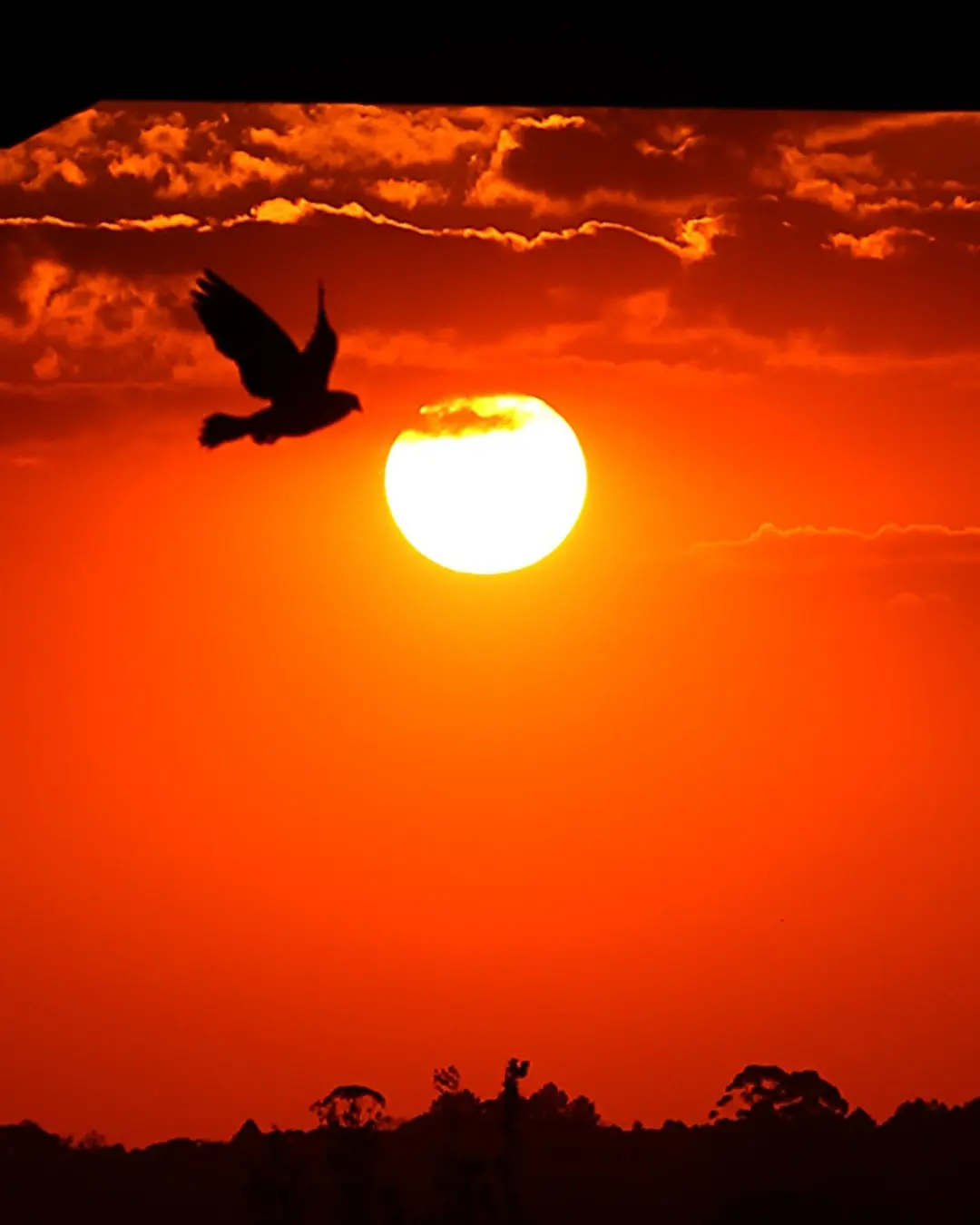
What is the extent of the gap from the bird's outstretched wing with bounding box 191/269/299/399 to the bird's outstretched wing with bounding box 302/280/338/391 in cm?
2

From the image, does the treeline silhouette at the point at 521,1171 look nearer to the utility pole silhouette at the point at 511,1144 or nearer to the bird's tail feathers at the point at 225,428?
the utility pole silhouette at the point at 511,1144

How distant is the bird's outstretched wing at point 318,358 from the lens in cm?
170

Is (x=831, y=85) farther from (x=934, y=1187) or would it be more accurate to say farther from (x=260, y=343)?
(x=934, y=1187)

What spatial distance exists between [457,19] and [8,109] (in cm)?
21

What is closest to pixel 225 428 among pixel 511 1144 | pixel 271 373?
pixel 271 373

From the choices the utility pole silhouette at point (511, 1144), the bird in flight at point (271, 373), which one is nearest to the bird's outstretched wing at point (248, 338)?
the bird in flight at point (271, 373)

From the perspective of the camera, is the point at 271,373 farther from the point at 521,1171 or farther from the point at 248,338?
the point at 521,1171

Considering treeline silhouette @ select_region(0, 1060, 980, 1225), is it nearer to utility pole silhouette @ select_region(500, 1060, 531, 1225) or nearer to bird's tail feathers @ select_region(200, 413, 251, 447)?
utility pole silhouette @ select_region(500, 1060, 531, 1225)

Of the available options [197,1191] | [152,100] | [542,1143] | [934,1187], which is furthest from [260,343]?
[934,1187]

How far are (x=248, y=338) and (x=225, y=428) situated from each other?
14 centimetres

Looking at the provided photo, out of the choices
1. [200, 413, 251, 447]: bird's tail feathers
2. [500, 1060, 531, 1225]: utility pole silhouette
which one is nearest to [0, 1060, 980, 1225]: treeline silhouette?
[500, 1060, 531, 1225]: utility pole silhouette

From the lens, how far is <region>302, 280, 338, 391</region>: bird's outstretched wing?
5.59ft

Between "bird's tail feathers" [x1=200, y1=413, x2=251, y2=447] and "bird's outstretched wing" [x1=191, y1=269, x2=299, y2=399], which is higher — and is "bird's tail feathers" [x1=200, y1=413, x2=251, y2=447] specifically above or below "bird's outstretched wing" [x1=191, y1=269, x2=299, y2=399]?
below

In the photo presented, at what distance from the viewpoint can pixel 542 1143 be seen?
5.34 m
